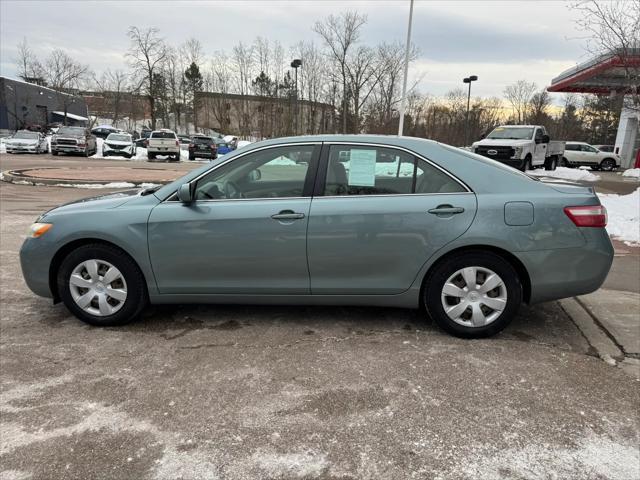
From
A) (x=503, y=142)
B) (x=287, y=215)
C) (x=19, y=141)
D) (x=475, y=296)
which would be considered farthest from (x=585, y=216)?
(x=19, y=141)

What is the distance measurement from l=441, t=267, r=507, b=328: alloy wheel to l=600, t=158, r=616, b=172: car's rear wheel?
30489 millimetres

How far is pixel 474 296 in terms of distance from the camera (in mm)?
3650

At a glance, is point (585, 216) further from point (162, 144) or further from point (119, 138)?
point (119, 138)

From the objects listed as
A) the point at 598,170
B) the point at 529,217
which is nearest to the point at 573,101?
the point at 598,170

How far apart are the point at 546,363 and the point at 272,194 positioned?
7.97 ft

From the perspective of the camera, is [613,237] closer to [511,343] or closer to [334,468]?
[511,343]

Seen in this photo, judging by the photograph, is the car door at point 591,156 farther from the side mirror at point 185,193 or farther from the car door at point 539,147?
the side mirror at point 185,193

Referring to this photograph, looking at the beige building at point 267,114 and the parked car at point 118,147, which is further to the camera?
Answer: the beige building at point 267,114

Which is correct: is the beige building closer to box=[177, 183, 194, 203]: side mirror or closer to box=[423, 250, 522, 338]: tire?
box=[177, 183, 194, 203]: side mirror

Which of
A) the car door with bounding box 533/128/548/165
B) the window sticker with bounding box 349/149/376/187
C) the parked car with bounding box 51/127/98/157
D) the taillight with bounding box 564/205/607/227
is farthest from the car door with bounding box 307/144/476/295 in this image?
the parked car with bounding box 51/127/98/157

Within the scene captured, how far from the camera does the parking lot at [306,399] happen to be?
235cm

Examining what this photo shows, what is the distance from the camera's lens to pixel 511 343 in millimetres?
3713

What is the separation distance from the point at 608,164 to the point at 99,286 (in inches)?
1270

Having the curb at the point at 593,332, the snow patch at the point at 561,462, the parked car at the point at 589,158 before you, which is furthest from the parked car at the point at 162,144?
the snow patch at the point at 561,462
